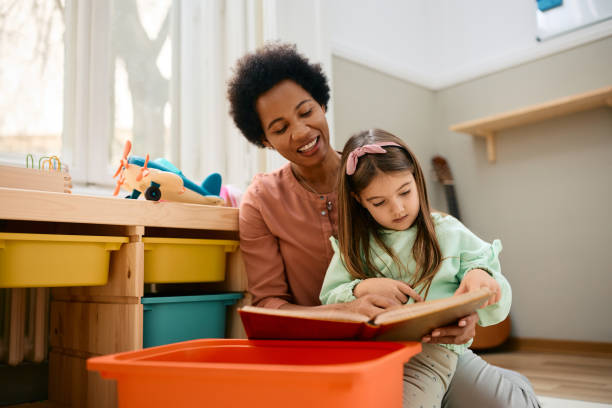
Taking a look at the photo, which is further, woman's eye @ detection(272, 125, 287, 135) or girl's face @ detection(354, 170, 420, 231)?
woman's eye @ detection(272, 125, 287, 135)

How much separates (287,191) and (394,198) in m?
0.39

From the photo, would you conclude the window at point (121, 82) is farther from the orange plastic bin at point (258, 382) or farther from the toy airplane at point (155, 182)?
the orange plastic bin at point (258, 382)

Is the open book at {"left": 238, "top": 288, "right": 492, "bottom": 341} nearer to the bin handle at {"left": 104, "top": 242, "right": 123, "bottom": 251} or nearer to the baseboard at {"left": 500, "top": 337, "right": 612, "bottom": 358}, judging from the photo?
the bin handle at {"left": 104, "top": 242, "right": 123, "bottom": 251}

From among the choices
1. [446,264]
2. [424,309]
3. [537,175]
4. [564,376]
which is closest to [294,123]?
[446,264]

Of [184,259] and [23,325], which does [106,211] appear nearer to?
[184,259]

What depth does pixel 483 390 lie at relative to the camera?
1.06m

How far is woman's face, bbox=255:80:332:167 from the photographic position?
1280 mm

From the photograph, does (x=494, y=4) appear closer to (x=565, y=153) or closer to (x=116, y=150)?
(x=565, y=153)

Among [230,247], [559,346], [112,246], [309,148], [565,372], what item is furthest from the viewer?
[559,346]

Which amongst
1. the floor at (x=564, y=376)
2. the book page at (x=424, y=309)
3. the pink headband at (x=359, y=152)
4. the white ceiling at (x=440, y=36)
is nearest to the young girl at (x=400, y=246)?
the pink headband at (x=359, y=152)

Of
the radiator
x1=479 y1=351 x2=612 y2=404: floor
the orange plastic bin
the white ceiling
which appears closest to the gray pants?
the orange plastic bin

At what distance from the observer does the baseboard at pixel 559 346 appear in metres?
2.14

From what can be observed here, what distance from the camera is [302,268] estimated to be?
4.34ft

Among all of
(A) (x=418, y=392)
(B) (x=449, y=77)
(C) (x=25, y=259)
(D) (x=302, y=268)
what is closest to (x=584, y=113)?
(B) (x=449, y=77)
